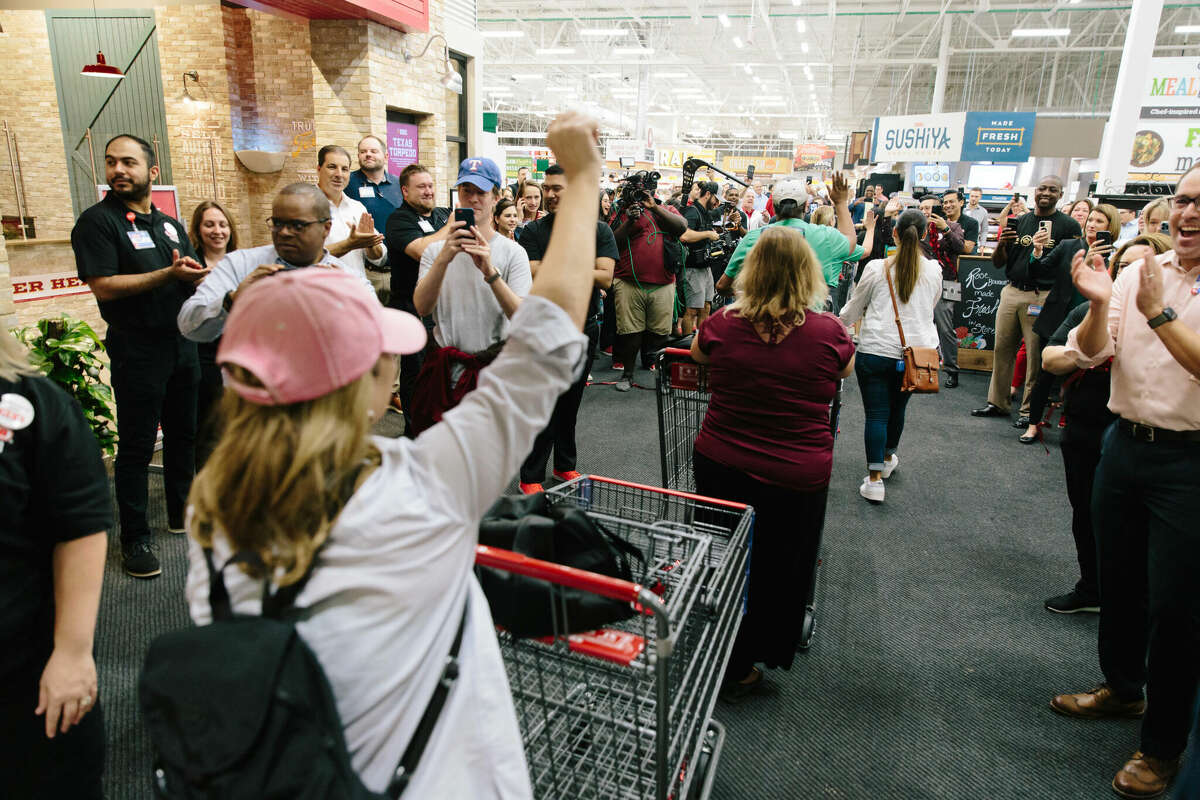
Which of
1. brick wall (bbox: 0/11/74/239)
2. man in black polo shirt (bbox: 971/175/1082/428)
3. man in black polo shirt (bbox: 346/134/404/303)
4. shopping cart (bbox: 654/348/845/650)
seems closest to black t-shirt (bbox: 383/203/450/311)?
man in black polo shirt (bbox: 346/134/404/303)

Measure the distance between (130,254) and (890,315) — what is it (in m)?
3.76

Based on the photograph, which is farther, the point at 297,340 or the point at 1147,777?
the point at 1147,777

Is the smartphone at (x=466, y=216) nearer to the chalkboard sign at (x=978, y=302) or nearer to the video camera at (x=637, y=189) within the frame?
the video camera at (x=637, y=189)

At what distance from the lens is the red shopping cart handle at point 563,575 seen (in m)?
1.26

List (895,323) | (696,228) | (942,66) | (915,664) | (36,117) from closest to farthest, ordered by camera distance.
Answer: (915,664)
(895,323)
(696,228)
(36,117)
(942,66)

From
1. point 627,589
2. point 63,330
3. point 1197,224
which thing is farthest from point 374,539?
point 63,330

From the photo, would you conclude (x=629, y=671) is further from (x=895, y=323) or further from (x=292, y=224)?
(x=895, y=323)

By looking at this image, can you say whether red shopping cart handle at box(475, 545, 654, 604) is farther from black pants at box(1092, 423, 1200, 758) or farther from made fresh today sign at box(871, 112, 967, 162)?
made fresh today sign at box(871, 112, 967, 162)

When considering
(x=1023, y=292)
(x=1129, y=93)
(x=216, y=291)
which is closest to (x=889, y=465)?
(x=1023, y=292)

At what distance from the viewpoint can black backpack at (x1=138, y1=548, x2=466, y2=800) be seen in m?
0.75

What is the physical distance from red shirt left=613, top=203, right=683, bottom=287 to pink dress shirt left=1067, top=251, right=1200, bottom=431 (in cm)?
390

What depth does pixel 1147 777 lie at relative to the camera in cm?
209

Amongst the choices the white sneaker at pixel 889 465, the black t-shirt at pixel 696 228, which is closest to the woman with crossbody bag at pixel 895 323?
the white sneaker at pixel 889 465

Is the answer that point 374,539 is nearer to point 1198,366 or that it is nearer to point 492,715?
point 492,715
